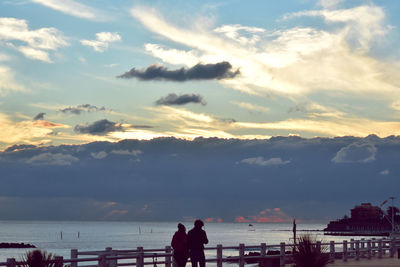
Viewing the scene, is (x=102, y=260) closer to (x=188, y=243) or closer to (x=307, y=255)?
(x=188, y=243)

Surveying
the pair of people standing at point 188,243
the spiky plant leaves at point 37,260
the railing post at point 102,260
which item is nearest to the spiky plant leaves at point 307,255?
the pair of people standing at point 188,243

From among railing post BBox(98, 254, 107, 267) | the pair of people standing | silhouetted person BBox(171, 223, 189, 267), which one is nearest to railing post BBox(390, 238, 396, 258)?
the pair of people standing

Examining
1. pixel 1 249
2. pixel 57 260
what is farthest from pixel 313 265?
pixel 1 249

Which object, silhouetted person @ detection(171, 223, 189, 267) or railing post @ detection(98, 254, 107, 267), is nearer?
railing post @ detection(98, 254, 107, 267)

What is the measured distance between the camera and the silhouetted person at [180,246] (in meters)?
21.1

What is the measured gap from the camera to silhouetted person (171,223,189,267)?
2106 centimetres

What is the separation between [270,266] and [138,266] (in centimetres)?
856

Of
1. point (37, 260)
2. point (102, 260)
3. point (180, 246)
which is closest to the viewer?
point (37, 260)

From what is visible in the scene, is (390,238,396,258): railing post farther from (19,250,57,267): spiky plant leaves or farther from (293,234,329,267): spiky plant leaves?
(19,250,57,267): spiky plant leaves

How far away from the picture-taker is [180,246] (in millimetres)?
21141

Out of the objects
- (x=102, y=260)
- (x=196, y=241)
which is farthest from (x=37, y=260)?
(x=196, y=241)

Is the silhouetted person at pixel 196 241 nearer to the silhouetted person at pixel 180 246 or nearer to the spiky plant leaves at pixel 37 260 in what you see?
the silhouetted person at pixel 180 246

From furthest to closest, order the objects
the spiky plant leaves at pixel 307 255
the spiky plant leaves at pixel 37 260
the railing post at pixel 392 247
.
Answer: the railing post at pixel 392 247 → the spiky plant leaves at pixel 307 255 → the spiky plant leaves at pixel 37 260

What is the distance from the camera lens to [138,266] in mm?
21562
